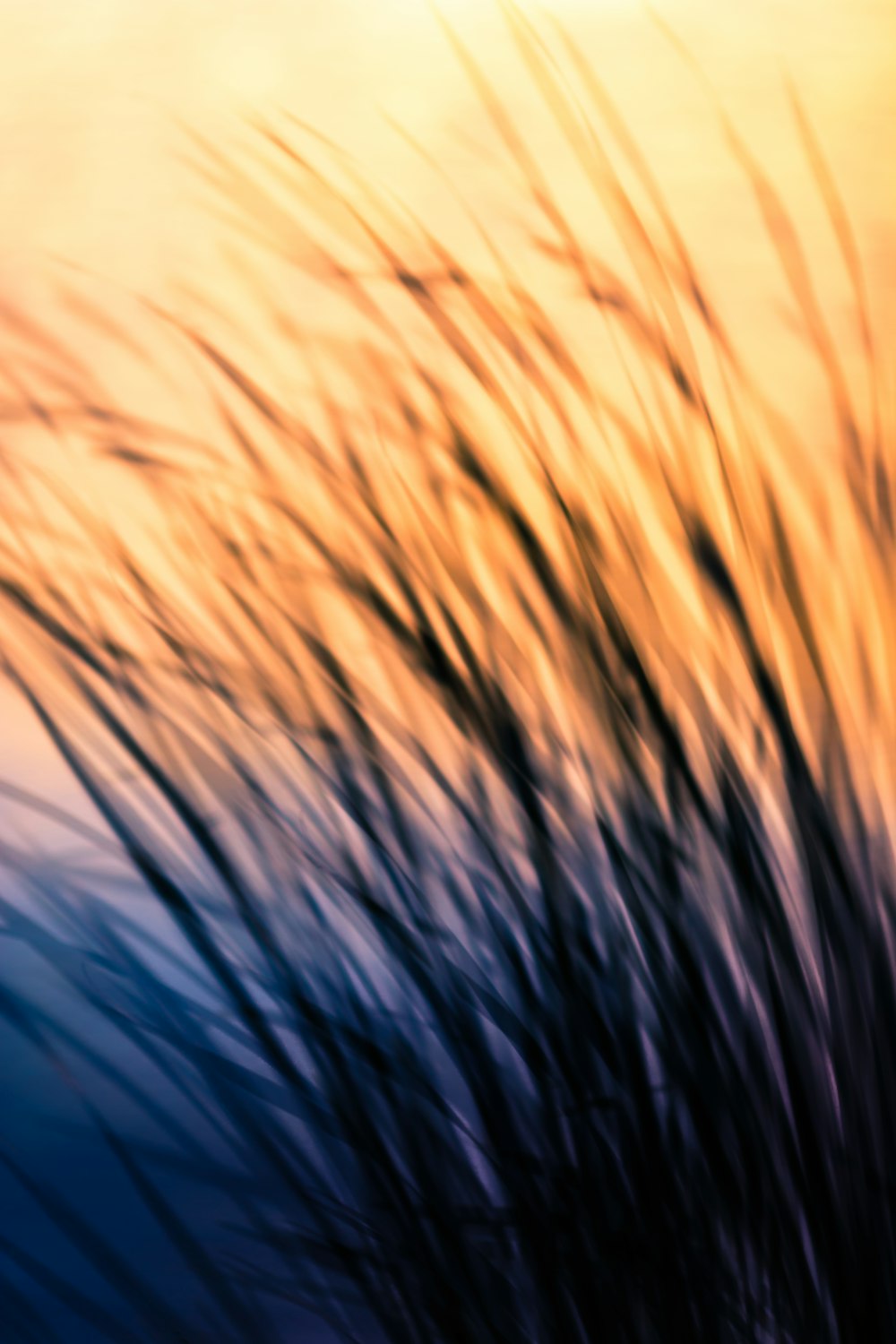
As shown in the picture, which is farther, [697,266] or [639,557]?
[697,266]

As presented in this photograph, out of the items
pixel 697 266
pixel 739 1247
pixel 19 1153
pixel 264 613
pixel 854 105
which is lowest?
pixel 19 1153

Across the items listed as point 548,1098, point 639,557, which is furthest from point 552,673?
point 548,1098

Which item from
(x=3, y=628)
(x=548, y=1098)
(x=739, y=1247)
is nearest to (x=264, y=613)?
(x=3, y=628)

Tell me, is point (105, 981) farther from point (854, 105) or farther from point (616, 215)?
point (854, 105)

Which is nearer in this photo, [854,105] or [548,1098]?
[548,1098]

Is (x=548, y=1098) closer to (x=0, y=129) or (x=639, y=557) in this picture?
(x=639, y=557)

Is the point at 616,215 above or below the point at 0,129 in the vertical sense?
above
